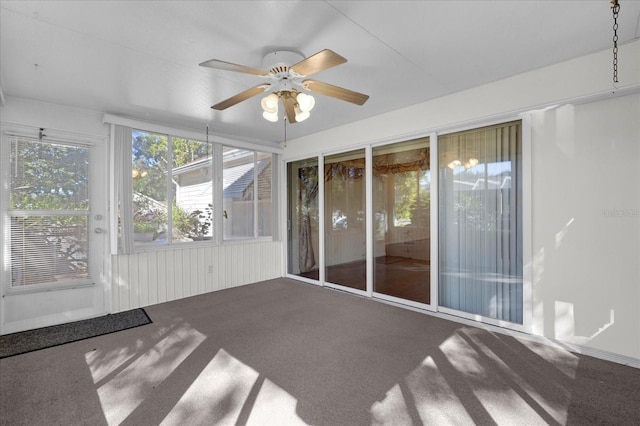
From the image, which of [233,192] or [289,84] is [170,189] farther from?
[289,84]

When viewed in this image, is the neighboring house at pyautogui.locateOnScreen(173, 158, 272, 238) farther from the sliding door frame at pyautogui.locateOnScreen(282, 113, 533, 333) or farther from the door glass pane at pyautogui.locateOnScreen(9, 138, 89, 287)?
the door glass pane at pyautogui.locateOnScreen(9, 138, 89, 287)

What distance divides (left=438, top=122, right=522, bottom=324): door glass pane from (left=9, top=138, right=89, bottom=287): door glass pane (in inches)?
172

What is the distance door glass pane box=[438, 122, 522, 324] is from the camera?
3055 millimetres

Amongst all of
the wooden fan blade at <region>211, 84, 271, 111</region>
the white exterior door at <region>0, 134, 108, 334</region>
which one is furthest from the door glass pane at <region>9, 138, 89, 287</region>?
the wooden fan blade at <region>211, 84, 271, 111</region>

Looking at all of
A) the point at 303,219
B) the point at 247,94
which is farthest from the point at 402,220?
the point at 247,94

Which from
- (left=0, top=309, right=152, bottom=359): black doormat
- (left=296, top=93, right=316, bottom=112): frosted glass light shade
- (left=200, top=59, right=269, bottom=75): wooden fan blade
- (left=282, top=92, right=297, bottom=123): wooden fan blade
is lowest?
(left=0, top=309, right=152, bottom=359): black doormat

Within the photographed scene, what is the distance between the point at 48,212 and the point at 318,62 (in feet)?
11.7

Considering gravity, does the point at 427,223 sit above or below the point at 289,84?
below

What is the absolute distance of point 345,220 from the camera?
4688 mm

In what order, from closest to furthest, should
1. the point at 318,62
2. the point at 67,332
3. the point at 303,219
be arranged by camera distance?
the point at 318,62
the point at 67,332
the point at 303,219

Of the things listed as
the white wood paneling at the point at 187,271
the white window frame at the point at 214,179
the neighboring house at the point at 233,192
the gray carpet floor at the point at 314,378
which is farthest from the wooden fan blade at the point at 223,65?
the white wood paneling at the point at 187,271

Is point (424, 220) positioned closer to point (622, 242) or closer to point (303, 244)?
point (622, 242)

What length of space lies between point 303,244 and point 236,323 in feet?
7.39

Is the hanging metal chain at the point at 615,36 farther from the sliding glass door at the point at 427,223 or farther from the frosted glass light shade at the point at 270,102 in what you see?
the frosted glass light shade at the point at 270,102
